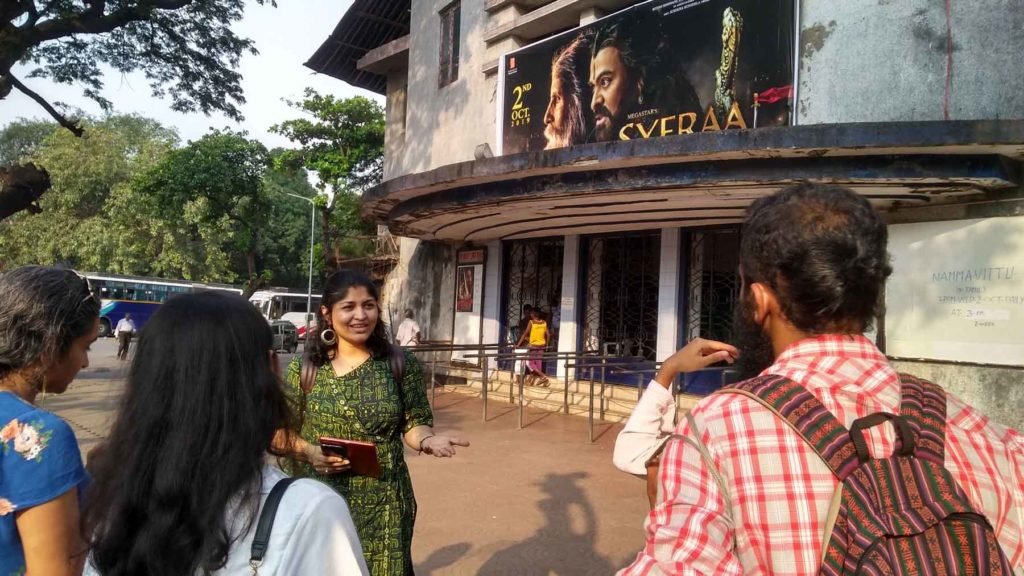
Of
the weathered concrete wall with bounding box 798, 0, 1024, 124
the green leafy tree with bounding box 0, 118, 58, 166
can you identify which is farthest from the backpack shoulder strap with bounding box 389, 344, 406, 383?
the green leafy tree with bounding box 0, 118, 58, 166

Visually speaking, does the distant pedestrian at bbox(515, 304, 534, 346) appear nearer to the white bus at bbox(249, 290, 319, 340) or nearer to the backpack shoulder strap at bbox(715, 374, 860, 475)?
the backpack shoulder strap at bbox(715, 374, 860, 475)

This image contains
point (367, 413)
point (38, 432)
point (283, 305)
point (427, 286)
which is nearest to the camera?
point (38, 432)

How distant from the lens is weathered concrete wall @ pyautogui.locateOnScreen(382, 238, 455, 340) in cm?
1362

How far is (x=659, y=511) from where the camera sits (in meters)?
1.13

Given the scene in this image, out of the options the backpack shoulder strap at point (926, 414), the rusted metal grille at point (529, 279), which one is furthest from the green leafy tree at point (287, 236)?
the backpack shoulder strap at point (926, 414)

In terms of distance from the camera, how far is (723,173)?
6.51 meters

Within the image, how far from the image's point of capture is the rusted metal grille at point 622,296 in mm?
10945

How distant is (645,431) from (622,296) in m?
9.64

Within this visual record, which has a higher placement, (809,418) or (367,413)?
(809,418)

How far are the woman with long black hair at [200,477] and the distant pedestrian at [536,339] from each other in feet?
31.7

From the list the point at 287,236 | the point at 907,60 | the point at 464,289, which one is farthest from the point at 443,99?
the point at 287,236

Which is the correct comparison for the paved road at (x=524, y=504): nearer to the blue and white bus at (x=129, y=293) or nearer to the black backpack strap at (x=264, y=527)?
the black backpack strap at (x=264, y=527)

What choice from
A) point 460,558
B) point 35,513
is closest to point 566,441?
point 460,558

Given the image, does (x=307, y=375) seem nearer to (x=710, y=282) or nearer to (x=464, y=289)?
(x=710, y=282)
